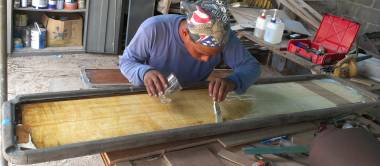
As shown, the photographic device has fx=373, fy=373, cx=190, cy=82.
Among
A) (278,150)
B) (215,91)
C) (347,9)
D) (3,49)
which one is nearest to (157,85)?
(215,91)

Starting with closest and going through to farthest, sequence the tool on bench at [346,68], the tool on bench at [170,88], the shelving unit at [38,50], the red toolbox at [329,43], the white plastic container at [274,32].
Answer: the tool on bench at [170,88]
the tool on bench at [346,68]
the red toolbox at [329,43]
the white plastic container at [274,32]
the shelving unit at [38,50]

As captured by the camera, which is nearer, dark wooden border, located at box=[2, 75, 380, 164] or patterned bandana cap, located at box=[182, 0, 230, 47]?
dark wooden border, located at box=[2, 75, 380, 164]

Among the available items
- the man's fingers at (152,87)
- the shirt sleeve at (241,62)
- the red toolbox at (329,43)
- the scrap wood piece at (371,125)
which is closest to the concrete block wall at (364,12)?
the red toolbox at (329,43)

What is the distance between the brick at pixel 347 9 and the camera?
3648mm

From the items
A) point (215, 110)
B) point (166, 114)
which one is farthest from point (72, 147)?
point (215, 110)

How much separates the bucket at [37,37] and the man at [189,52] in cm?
259

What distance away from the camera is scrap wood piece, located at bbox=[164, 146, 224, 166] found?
122 centimetres

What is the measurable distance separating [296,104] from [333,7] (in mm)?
2595

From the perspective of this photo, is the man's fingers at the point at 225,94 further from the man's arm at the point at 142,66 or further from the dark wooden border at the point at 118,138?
the man's arm at the point at 142,66

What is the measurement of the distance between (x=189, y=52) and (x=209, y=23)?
368 mm

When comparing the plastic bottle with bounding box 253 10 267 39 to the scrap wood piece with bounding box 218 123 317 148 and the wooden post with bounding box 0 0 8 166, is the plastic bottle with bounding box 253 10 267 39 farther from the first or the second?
the wooden post with bounding box 0 0 8 166

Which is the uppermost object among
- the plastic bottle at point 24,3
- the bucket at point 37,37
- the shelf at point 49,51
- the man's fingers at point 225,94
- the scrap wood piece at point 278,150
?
the plastic bottle at point 24,3

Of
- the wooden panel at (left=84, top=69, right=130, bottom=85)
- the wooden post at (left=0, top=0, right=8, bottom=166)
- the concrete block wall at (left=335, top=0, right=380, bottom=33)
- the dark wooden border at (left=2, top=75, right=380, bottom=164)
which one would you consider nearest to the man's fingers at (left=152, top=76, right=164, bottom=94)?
the dark wooden border at (left=2, top=75, right=380, bottom=164)

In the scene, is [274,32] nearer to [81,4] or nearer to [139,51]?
[139,51]
